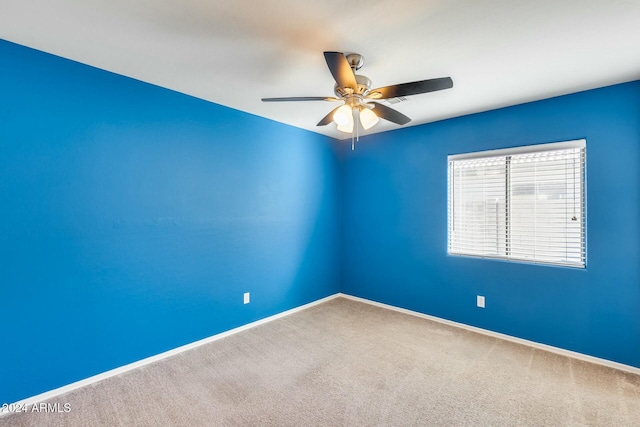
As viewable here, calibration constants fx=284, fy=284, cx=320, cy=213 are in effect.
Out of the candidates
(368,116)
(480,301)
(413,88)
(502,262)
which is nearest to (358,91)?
(368,116)

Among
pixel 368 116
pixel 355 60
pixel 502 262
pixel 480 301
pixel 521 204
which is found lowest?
pixel 480 301

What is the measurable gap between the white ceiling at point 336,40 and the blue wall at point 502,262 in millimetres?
383

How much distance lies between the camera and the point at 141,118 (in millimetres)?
2432

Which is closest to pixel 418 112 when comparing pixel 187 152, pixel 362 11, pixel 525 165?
pixel 525 165

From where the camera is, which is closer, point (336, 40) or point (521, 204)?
point (336, 40)

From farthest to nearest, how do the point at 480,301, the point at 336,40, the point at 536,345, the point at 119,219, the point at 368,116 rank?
the point at 480,301, the point at 536,345, the point at 119,219, the point at 368,116, the point at 336,40

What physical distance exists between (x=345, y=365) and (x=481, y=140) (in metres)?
2.69

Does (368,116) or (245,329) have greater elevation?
(368,116)

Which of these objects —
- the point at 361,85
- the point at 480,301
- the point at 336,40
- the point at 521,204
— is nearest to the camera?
the point at 336,40

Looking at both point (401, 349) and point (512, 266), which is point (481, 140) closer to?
point (512, 266)

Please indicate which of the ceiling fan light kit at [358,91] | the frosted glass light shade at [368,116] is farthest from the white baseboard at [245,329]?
the frosted glass light shade at [368,116]

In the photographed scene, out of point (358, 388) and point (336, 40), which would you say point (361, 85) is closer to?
point (336, 40)

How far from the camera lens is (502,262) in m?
2.97

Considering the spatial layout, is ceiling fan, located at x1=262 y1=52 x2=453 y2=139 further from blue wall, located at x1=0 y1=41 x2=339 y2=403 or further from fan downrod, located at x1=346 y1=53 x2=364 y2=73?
blue wall, located at x1=0 y1=41 x2=339 y2=403
